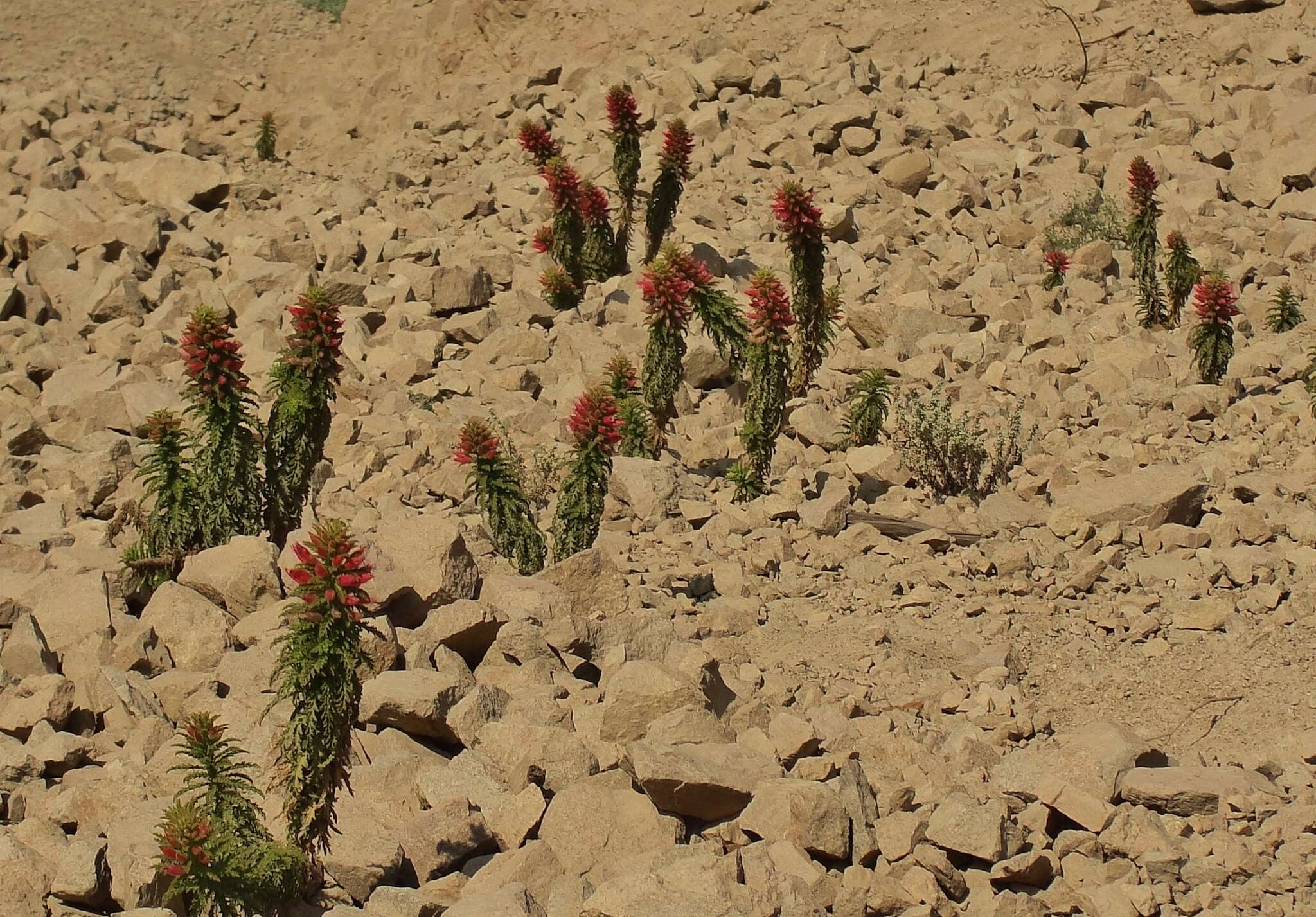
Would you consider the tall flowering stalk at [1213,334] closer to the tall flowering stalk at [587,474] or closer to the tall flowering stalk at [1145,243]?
the tall flowering stalk at [1145,243]

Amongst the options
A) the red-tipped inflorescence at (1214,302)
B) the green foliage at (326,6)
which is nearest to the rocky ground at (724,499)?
the red-tipped inflorescence at (1214,302)

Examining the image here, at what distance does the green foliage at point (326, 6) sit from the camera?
76.5ft

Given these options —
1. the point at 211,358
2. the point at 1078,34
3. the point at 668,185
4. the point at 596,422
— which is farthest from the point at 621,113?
the point at 1078,34

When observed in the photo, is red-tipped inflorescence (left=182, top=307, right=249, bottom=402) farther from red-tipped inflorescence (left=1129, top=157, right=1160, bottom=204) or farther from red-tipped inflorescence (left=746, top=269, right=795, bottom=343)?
red-tipped inflorescence (left=1129, top=157, right=1160, bottom=204)

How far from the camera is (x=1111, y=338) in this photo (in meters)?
12.2

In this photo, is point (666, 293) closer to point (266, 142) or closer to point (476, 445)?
point (476, 445)

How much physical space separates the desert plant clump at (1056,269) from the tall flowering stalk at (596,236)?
4.41 metres

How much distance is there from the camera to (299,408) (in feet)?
28.6

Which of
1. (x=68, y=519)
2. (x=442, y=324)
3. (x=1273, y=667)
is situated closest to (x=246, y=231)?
(x=442, y=324)

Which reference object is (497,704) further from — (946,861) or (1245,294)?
(1245,294)

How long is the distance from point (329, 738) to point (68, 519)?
560cm

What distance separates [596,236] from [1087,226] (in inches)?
208

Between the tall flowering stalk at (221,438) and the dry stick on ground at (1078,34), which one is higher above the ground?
the dry stick on ground at (1078,34)

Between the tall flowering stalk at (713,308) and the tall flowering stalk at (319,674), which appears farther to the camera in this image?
the tall flowering stalk at (713,308)
